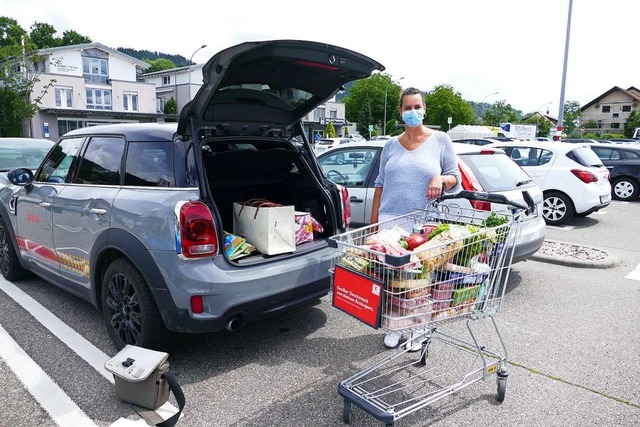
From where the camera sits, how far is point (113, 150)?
3.69 meters

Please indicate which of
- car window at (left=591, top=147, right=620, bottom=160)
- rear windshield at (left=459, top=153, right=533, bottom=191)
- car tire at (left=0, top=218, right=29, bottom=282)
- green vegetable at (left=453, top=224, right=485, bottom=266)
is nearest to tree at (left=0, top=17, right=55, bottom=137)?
car tire at (left=0, top=218, right=29, bottom=282)

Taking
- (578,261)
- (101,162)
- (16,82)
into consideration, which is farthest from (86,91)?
(578,261)

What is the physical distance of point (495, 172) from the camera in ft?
17.7

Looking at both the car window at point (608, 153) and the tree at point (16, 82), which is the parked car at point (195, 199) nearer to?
the car window at point (608, 153)

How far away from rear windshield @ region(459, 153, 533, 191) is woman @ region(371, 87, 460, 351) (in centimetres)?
181

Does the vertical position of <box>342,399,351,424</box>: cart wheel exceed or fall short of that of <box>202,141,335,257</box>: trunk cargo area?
it falls short

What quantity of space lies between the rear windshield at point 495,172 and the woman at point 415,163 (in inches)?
71.4

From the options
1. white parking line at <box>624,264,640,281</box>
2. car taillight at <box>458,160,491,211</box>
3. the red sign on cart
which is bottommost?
white parking line at <box>624,264,640,281</box>

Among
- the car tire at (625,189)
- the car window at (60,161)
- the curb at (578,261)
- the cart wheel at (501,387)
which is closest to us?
the cart wheel at (501,387)

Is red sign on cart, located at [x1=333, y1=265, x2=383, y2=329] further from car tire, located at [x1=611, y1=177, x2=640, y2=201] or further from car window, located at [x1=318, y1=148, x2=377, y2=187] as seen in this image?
car tire, located at [x1=611, y1=177, x2=640, y2=201]

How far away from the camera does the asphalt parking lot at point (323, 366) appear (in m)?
2.79

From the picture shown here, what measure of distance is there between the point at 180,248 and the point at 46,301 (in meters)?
2.49

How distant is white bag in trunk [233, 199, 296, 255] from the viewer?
134 inches

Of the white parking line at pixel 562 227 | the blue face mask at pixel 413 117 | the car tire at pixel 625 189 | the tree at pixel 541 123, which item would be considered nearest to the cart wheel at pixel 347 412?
the blue face mask at pixel 413 117
